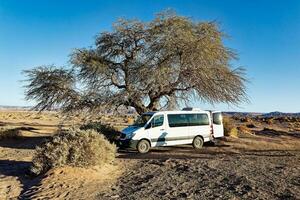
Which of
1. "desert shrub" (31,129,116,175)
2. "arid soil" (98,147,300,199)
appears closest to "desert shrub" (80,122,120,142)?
"arid soil" (98,147,300,199)

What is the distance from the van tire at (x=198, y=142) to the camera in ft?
74.8

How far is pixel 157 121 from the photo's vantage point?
21547 mm

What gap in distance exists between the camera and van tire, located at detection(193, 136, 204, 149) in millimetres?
22802

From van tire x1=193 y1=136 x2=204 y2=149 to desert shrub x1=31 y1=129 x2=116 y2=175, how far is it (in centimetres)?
837

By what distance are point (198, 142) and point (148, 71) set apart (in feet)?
19.7

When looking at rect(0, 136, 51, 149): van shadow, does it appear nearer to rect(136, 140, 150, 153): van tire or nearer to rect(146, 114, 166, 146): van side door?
rect(136, 140, 150, 153): van tire

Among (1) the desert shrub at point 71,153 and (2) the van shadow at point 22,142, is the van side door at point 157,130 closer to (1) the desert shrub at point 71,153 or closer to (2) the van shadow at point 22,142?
(1) the desert shrub at point 71,153

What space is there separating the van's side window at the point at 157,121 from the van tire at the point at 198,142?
2431 millimetres

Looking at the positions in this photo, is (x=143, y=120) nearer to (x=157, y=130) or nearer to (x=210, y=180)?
(x=157, y=130)

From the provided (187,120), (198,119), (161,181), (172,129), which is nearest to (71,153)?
(161,181)

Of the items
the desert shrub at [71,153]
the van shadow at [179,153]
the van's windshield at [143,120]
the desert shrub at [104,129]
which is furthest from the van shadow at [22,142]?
the desert shrub at [71,153]

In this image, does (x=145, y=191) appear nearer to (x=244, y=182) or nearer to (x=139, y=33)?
(x=244, y=182)

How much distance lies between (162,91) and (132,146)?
25.8 feet

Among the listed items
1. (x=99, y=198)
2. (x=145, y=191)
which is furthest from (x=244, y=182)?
(x=99, y=198)
